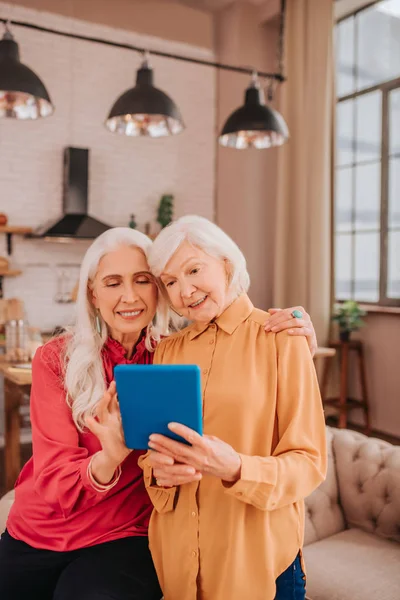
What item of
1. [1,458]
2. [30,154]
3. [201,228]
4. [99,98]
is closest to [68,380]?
[201,228]

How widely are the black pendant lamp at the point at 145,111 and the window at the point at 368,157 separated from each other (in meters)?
2.18

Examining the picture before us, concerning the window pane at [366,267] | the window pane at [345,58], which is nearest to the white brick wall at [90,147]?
the window pane at [345,58]

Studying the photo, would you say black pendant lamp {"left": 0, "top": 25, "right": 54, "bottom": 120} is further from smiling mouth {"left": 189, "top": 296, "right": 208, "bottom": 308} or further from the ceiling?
the ceiling

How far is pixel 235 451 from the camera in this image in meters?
1.21

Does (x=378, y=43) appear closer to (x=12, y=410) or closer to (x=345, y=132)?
(x=345, y=132)

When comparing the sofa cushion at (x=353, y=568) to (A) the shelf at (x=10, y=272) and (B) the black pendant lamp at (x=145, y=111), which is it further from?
(A) the shelf at (x=10, y=272)

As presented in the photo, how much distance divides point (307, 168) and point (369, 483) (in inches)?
145

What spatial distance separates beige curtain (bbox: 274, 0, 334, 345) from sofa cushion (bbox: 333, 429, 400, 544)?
292cm

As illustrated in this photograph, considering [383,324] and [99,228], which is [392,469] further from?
[99,228]

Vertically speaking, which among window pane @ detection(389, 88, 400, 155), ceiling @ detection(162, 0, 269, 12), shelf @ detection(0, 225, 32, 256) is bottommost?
shelf @ detection(0, 225, 32, 256)

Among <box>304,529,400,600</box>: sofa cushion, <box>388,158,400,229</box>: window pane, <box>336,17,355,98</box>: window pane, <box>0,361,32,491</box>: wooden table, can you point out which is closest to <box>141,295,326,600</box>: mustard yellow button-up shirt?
<box>304,529,400,600</box>: sofa cushion

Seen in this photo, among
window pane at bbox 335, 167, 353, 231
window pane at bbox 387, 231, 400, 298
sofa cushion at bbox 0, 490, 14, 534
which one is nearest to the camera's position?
sofa cushion at bbox 0, 490, 14, 534

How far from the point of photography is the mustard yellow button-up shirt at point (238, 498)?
1271 mm

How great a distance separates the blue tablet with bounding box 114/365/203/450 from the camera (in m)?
1.06
